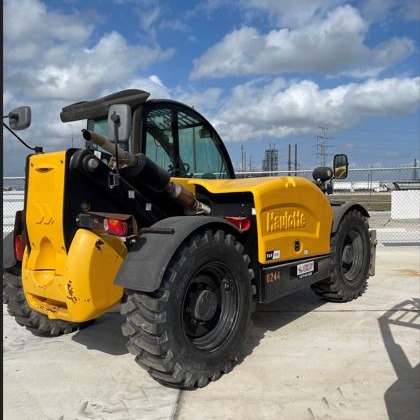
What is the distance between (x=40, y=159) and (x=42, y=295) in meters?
1.03

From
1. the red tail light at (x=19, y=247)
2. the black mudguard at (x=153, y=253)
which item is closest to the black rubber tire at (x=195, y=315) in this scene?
the black mudguard at (x=153, y=253)

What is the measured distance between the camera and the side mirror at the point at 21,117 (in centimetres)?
320

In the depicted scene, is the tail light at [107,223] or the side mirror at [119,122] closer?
the side mirror at [119,122]

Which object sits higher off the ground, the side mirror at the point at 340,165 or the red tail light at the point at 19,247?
the side mirror at the point at 340,165

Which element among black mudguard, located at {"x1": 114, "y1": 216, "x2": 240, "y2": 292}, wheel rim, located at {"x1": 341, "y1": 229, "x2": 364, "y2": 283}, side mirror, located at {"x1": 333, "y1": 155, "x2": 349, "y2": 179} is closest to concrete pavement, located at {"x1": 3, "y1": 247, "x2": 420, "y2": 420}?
wheel rim, located at {"x1": 341, "y1": 229, "x2": 364, "y2": 283}

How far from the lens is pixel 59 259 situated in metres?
3.82

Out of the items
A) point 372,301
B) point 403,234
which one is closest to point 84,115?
point 372,301

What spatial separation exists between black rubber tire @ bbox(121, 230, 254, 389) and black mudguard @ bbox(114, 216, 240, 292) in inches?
4.2

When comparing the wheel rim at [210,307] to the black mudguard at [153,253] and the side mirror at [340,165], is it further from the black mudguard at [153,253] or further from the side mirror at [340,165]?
the side mirror at [340,165]

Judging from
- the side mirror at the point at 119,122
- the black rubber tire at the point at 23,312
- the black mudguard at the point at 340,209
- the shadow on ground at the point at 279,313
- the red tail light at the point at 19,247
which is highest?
the side mirror at the point at 119,122

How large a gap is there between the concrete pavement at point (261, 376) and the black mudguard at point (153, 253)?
32.9 inches

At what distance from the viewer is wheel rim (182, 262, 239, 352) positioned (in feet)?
12.8

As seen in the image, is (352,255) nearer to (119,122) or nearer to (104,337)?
(104,337)

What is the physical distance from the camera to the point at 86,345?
187 inches
